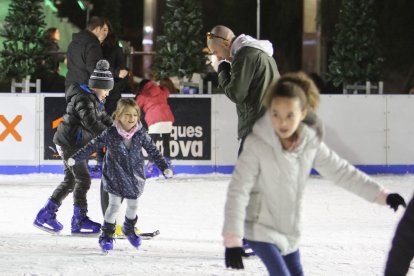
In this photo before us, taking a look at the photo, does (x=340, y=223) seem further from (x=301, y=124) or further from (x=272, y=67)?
(x=301, y=124)

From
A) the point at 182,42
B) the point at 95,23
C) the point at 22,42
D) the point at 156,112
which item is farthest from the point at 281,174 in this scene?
the point at 22,42

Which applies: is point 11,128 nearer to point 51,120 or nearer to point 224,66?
point 51,120

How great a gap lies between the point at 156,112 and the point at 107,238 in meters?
5.71

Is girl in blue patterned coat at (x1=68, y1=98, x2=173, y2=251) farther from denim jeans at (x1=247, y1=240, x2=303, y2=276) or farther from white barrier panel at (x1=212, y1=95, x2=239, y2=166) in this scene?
white barrier panel at (x1=212, y1=95, x2=239, y2=166)

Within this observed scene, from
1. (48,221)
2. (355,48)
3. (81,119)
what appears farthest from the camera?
(355,48)

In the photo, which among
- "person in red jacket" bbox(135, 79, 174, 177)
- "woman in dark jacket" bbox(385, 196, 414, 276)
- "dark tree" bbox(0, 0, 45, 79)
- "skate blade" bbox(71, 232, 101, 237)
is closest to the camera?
"woman in dark jacket" bbox(385, 196, 414, 276)

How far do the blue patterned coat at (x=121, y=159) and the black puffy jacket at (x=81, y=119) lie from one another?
1.47 feet

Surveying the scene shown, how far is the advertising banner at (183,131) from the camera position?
1251 cm

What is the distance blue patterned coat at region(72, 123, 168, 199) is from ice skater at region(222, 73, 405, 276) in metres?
2.75

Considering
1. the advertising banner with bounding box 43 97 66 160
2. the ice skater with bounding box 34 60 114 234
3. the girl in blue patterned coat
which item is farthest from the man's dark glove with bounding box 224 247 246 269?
the advertising banner with bounding box 43 97 66 160

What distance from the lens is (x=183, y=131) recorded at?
496 inches

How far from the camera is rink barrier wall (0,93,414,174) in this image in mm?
12461

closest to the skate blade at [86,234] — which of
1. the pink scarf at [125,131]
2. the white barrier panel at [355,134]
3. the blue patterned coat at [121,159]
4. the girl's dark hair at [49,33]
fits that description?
the blue patterned coat at [121,159]

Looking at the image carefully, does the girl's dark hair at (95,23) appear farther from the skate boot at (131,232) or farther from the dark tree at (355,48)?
the dark tree at (355,48)
